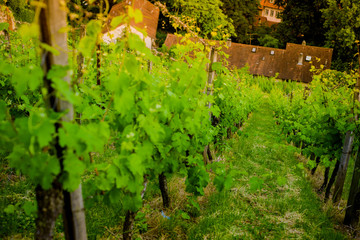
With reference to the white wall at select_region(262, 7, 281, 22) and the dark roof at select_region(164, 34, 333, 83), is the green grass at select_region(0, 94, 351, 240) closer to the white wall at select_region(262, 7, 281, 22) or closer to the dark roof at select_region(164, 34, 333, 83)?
the dark roof at select_region(164, 34, 333, 83)

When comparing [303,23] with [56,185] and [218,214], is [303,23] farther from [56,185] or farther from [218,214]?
[56,185]

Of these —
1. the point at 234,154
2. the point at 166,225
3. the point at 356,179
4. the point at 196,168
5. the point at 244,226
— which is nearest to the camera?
the point at 196,168

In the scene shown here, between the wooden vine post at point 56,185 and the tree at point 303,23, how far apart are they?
30189mm

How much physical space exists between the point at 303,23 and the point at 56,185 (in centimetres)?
3140

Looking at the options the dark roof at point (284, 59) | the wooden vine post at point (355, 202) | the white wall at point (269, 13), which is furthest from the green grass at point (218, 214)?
the white wall at point (269, 13)

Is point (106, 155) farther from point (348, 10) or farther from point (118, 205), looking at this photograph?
point (348, 10)

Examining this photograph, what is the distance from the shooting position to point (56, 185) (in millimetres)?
1198

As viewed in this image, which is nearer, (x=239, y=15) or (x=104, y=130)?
(x=104, y=130)

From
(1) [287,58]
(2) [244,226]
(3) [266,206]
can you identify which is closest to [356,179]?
(3) [266,206]

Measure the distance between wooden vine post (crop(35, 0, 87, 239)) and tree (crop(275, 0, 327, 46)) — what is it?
3019 cm

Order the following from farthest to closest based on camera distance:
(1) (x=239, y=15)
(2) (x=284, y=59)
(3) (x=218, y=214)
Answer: (1) (x=239, y=15)
(2) (x=284, y=59)
(3) (x=218, y=214)

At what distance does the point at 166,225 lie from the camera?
2.68m

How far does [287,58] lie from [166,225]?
24.5 metres

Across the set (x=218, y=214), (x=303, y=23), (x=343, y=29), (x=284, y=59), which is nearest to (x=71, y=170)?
(x=218, y=214)
